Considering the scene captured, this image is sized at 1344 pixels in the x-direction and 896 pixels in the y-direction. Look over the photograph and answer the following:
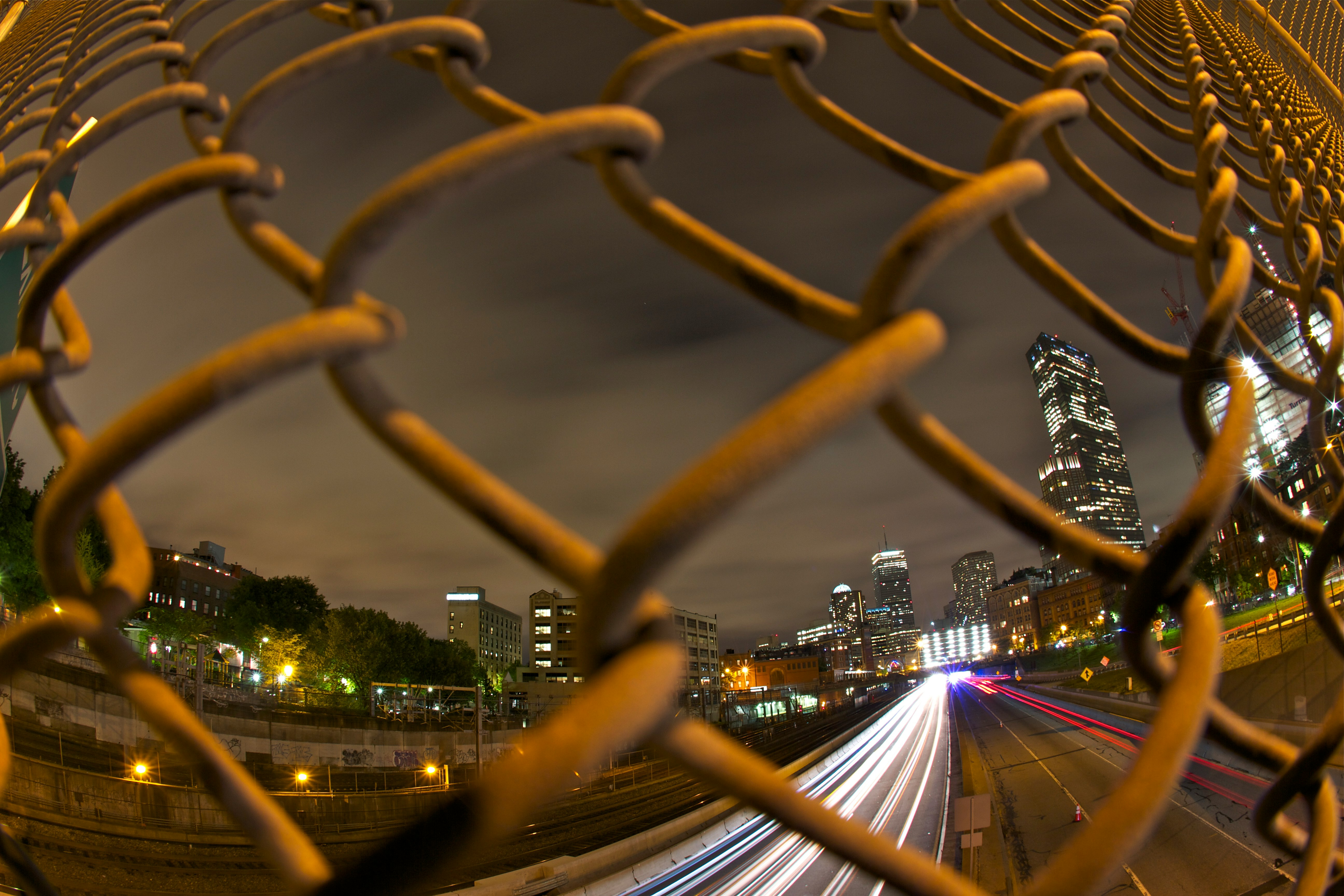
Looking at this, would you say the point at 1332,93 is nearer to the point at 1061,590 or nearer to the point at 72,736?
the point at 72,736

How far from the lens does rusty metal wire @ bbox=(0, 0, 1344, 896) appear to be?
441mm

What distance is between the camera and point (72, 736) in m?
19.6

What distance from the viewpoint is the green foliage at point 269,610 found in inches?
1815

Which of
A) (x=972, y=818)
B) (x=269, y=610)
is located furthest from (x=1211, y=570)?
(x=269, y=610)

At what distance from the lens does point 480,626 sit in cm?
10775

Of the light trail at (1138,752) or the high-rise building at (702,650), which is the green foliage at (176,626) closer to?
the high-rise building at (702,650)

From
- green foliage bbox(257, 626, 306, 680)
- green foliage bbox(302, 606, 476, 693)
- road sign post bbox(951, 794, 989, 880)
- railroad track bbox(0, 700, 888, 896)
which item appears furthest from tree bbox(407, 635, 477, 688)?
road sign post bbox(951, 794, 989, 880)

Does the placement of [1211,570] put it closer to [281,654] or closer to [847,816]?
[847,816]

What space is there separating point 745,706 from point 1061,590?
68.7 meters

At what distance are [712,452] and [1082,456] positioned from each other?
138 metres

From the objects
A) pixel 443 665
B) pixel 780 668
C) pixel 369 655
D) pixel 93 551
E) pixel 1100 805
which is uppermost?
pixel 1100 805

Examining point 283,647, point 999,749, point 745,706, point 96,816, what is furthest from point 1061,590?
point 96,816

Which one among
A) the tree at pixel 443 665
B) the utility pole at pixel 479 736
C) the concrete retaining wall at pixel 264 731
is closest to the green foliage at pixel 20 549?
the concrete retaining wall at pixel 264 731

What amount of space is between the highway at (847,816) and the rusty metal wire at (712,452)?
4670 mm
